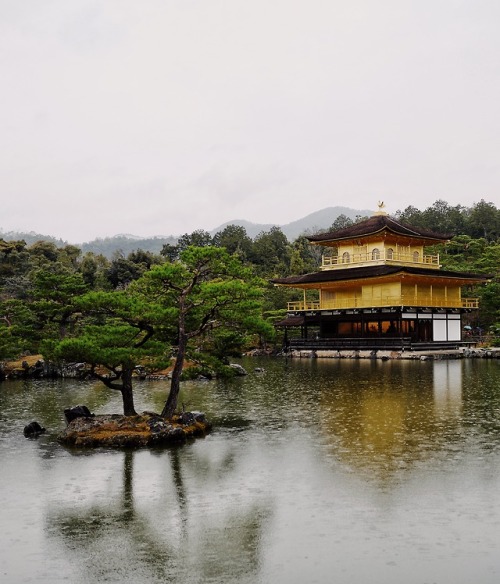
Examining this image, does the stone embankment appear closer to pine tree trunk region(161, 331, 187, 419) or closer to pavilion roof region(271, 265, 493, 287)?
pavilion roof region(271, 265, 493, 287)

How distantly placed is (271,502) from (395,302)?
136ft

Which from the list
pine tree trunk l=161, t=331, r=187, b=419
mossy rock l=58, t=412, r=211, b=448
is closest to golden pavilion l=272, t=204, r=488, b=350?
pine tree trunk l=161, t=331, r=187, b=419

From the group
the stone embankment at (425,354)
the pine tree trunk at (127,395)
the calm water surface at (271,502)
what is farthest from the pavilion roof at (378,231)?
the pine tree trunk at (127,395)

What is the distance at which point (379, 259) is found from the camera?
2260 inches

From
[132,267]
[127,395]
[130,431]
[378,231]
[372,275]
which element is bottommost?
[130,431]

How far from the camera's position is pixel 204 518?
1088 cm

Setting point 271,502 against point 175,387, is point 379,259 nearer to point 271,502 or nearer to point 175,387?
point 175,387

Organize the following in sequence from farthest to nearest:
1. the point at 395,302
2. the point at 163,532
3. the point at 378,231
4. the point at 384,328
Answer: the point at 384,328 < the point at 378,231 < the point at 395,302 < the point at 163,532

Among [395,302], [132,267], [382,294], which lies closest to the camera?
[395,302]

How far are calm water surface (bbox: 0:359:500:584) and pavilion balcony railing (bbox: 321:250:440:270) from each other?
3616 cm

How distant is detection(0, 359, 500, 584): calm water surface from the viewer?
886cm

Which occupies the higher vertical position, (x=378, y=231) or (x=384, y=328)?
(x=378, y=231)

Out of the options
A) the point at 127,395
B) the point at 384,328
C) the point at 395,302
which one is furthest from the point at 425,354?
the point at 127,395

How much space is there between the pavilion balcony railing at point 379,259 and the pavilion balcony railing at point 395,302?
403 centimetres
